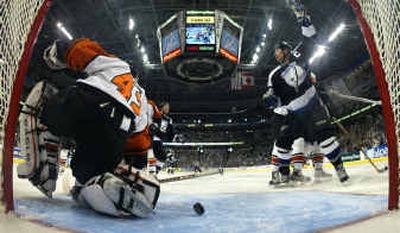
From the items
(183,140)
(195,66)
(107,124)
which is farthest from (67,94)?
(183,140)

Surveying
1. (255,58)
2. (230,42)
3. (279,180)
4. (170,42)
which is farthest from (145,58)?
(279,180)

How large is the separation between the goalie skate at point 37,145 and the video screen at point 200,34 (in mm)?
8019

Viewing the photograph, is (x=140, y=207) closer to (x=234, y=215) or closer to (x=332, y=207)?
(x=234, y=215)

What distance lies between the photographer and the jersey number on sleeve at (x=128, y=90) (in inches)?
63.4

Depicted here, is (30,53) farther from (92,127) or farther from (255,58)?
(255,58)

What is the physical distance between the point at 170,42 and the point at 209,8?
255 cm

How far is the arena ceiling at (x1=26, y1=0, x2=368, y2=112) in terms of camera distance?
1156 centimetres

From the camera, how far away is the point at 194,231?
3.97ft

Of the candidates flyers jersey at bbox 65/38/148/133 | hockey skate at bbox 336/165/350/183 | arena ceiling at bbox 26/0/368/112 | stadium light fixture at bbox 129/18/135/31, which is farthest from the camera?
stadium light fixture at bbox 129/18/135/31

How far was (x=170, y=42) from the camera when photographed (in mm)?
10320

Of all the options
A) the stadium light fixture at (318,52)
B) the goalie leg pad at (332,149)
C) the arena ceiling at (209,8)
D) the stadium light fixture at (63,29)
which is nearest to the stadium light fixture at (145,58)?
→ the arena ceiling at (209,8)

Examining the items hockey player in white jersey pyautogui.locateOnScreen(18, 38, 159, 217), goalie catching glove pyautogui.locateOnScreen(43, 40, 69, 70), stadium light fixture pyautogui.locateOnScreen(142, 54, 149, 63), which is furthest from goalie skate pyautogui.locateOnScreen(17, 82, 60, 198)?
stadium light fixture pyautogui.locateOnScreen(142, 54, 149, 63)

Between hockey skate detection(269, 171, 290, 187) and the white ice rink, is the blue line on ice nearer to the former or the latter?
the white ice rink

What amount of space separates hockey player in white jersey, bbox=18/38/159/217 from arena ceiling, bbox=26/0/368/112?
7894mm
